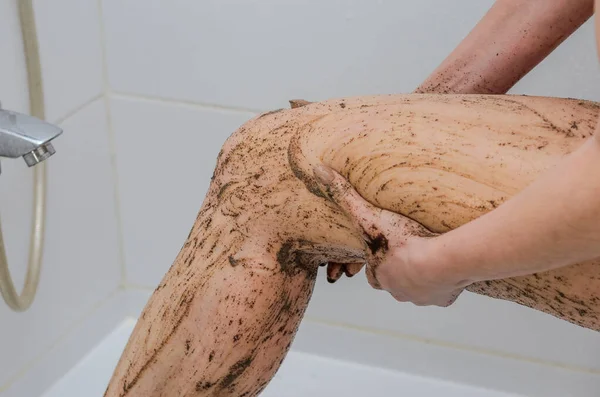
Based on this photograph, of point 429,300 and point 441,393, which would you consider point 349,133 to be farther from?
point 441,393

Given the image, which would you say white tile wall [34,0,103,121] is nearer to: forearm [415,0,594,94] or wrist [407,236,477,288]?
forearm [415,0,594,94]

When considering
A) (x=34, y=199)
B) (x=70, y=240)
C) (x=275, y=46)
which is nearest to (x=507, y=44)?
(x=275, y=46)

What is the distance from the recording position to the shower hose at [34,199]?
3.68 ft

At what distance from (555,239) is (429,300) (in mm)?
153

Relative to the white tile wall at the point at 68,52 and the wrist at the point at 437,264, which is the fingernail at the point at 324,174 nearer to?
the wrist at the point at 437,264

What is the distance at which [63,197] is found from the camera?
130 centimetres

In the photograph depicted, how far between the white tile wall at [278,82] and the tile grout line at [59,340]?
11 cm

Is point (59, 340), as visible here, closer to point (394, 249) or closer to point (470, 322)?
point (470, 322)

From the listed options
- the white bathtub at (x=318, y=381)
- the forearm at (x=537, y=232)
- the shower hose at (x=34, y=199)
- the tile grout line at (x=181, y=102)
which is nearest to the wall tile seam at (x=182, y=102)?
the tile grout line at (x=181, y=102)

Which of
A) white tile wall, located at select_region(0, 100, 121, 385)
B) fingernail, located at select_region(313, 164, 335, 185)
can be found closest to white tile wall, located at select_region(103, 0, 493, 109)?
white tile wall, located at select_region(0, 100, 121, 385)

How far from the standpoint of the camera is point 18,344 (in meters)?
1.25

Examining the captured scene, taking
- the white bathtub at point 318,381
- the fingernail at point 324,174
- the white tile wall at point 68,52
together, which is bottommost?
the white bathtub at point 318,381

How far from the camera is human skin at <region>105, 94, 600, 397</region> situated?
0.68 m

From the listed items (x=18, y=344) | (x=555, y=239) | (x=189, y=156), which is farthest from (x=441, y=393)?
(x=555, y=239)
